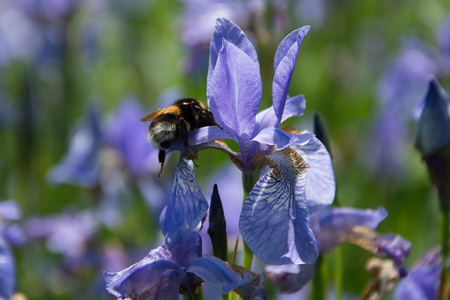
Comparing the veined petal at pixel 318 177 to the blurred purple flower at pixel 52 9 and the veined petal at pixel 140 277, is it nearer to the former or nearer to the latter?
the veined petal at pixel 140 277

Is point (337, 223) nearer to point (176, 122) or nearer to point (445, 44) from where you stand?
point (176, 122)

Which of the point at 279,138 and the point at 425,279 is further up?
the point at 279,138

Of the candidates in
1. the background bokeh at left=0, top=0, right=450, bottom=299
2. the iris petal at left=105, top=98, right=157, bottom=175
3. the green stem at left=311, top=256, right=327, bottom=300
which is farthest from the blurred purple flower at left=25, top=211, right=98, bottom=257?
the green stem at left=311, top=256, right=327, bottom=300

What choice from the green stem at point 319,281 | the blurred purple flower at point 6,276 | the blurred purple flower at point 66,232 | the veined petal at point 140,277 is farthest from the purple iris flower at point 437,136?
the blurred purple flower at point 66,232

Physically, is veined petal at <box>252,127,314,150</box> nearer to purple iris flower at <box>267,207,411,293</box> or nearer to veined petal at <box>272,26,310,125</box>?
veined petal at <box>272,26,310,125</box>

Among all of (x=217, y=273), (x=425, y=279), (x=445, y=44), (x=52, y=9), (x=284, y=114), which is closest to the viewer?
(x=217, y=273)

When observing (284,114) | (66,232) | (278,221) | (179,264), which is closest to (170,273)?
(179,264)

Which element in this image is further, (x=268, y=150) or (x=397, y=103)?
(x=397, y=103)

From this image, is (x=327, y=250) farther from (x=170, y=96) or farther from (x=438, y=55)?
(x=438, y=55)
